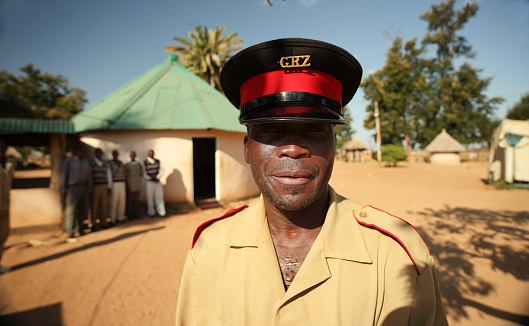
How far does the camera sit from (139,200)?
8.76 m

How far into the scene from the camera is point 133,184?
302 inches

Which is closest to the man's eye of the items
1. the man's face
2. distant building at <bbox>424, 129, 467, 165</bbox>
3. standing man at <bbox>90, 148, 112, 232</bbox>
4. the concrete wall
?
the man's face

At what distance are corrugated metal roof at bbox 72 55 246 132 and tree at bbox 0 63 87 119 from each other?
59.3ft

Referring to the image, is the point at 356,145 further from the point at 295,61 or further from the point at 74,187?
the point at 295,61

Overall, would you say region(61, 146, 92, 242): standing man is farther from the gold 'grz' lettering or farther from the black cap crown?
the gold 'grz' lettering

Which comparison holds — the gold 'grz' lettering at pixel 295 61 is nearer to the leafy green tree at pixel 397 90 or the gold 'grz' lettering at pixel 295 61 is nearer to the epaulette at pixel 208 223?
the epaulette at pixel 208 223

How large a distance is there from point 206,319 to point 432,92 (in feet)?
168

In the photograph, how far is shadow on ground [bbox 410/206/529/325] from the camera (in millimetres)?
3492

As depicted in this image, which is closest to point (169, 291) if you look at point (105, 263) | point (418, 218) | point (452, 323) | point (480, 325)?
point (105, 263)

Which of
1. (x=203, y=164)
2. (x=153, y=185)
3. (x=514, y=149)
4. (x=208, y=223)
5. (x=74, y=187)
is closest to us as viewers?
(x=208, y=223)

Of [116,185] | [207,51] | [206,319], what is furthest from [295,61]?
[207,51]

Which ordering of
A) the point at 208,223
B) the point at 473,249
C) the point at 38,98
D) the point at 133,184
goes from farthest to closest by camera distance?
the point at 38,98 → the point at 133,184 → the point at 473,249 → the point at 208,223

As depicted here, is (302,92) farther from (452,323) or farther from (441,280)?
(441,280)

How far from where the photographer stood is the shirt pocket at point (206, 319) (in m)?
1.29
